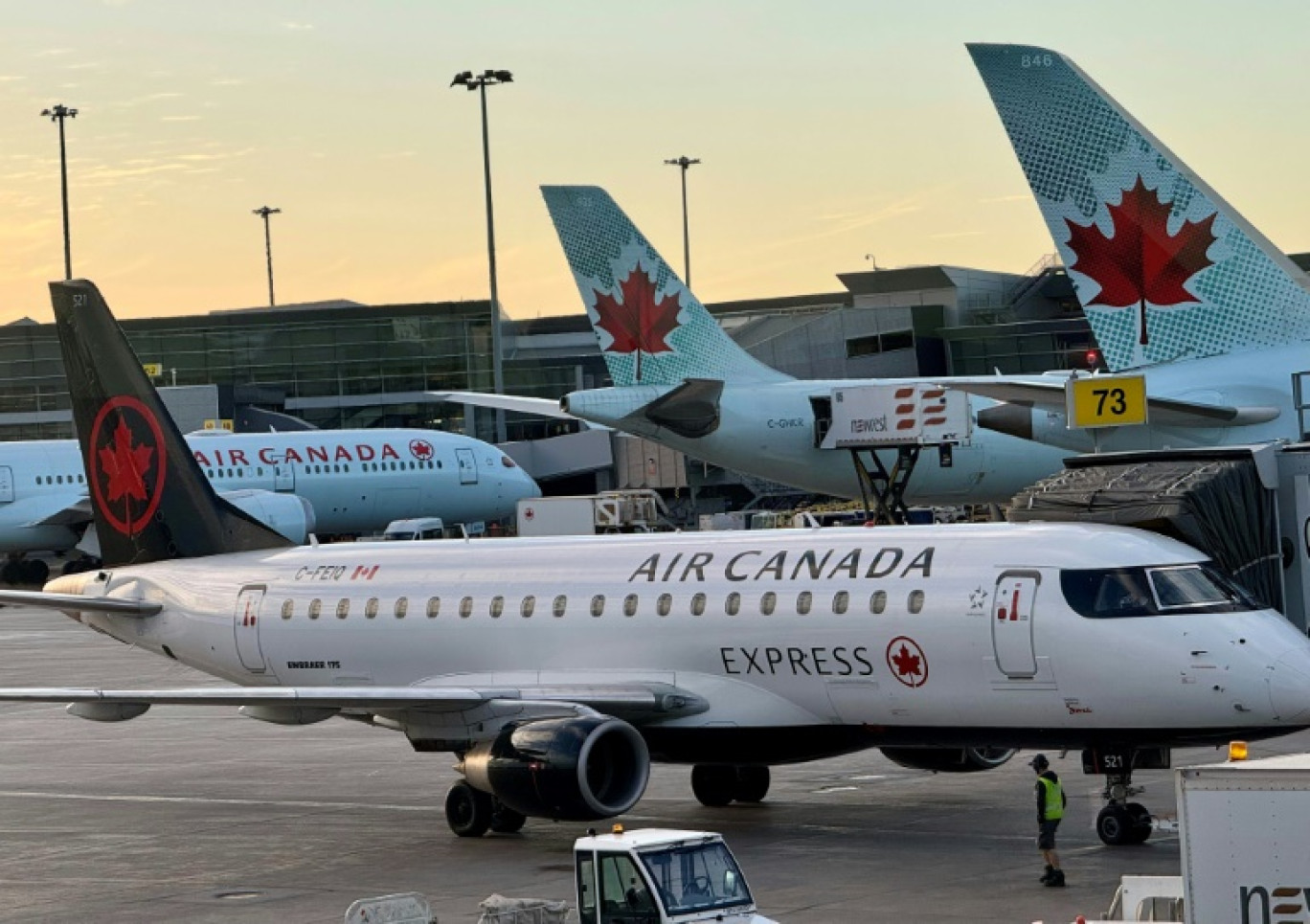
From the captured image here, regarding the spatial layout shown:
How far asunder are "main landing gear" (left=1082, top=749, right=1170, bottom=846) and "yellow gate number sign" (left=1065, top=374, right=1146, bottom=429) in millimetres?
10772

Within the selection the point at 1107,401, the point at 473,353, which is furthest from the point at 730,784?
the point at 473,353

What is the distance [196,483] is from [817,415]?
26085 millimetres

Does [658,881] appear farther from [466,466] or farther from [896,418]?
[466,466]

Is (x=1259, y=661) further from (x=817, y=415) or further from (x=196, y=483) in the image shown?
(x=817, y=415)

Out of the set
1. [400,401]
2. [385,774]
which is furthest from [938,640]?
[400,401]

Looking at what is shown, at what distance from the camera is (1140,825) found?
2269 cm

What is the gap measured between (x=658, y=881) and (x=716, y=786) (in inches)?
414

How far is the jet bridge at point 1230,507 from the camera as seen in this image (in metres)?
23.5

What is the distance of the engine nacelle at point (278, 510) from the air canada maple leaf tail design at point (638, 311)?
1643 centimetres

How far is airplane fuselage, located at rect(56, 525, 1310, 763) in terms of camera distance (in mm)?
22141

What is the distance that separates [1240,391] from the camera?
3750 centimetres

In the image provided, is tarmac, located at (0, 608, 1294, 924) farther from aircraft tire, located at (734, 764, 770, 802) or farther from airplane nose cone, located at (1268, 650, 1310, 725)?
airplane nose cone, located at (1268, 650, 1310, 725)

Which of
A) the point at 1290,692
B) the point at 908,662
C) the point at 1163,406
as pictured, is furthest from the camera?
the point at 1163,406

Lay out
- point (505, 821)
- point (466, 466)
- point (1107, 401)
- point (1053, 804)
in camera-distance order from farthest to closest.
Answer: point (466, 466) → point (1107, 401) → point (505, 821) → point (1053, 804)
